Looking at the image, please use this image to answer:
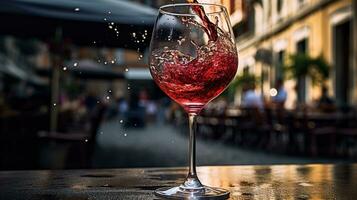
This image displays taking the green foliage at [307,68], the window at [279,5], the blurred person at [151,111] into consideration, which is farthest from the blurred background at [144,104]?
the blurred person at [151,111]

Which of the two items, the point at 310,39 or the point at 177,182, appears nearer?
the point at 177,182

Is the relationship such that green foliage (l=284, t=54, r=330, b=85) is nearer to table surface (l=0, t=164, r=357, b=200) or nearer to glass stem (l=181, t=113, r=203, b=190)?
table surface (l=0, t=164, r=357, b=200)

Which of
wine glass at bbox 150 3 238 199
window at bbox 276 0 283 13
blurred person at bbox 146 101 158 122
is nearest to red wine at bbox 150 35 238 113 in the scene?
wine glass at bbox 150 3 238 199

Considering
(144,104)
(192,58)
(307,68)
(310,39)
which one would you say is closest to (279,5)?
(310,39)

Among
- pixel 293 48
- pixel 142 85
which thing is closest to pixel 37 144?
pixel 293 48

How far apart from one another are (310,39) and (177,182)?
17486 mm

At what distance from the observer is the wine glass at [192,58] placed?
1068 mm

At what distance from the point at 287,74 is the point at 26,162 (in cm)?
859

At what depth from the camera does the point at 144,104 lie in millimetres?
21031

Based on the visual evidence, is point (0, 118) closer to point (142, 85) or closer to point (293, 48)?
point (293, 48)

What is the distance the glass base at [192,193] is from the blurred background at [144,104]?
304 mm

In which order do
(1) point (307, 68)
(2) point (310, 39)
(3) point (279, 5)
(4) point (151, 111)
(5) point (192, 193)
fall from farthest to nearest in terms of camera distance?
1. (4) point (151, 111)
2. (3) point (279, 5)
3. (2) point (310, 39)
4. (1) point (307, 68)
5. (5) point (192, 193)

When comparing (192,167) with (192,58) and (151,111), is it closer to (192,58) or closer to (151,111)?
(192,58)

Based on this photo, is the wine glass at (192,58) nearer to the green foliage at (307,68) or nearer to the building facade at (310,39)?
the building facade at (310,39)
